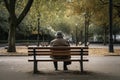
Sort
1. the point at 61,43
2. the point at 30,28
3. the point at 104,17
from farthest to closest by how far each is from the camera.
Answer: the point at 30,28 < the point at 104,17 < the point at 61,43

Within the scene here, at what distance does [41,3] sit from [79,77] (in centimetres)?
2278

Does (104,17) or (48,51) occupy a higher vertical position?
(104,17)

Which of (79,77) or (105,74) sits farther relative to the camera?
(105,74)

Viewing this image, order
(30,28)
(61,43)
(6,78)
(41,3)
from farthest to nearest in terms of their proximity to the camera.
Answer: (30,28), (41,3), (61,43), (6,78)

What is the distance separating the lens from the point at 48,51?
15062mm

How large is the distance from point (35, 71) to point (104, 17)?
28323 millimetres

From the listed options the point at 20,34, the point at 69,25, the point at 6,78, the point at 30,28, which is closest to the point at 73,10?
the point at 30,28

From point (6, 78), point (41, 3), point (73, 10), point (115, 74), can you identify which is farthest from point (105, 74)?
point (73, 10)

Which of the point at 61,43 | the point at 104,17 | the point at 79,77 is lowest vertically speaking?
the point at 79,77

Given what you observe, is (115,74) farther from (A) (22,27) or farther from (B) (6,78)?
(A) (22,27)

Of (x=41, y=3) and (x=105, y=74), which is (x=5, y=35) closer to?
(x=41, y=3)

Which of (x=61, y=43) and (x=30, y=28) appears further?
(x=30, y=28)

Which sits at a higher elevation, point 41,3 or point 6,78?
point 41,3

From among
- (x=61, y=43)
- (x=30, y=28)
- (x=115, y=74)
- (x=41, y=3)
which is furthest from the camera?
(x=30, y=28)
